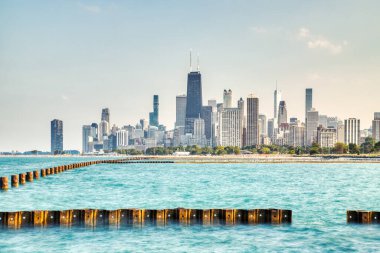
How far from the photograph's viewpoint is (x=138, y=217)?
1544 inches

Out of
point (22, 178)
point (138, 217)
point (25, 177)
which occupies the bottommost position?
point (25, 177)

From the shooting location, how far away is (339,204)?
2175 inches

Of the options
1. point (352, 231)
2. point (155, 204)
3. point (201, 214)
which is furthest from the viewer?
point (155, 204)

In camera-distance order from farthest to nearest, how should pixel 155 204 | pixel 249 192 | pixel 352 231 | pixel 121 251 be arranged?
pixel 249 192 < pixel 155 204 < pixel 352 231 < pixel 121 251

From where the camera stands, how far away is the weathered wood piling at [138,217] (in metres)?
37.7

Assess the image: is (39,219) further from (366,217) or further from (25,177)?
(25,177)

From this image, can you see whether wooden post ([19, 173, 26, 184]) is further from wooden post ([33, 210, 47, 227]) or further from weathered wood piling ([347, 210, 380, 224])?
weathered wood piling ([347, 210, 380, 224])

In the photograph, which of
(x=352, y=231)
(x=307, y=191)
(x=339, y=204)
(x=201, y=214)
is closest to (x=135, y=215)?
(x=201, y=214)

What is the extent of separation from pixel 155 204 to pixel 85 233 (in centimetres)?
1938

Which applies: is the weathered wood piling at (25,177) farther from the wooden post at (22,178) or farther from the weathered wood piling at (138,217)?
the weathered wood piling at (138,217)

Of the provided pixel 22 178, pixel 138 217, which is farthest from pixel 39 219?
pixel 22 178

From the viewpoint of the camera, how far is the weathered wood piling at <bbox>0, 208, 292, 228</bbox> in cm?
3766

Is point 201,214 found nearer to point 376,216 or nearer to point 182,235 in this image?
point 182,235

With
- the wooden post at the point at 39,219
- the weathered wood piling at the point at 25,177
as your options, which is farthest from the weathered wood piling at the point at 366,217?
the weathered wood piling at the point at 25,177
